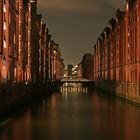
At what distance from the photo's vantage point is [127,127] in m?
35.3

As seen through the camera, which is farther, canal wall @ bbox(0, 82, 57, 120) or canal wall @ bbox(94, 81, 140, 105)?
canal wall @ bbox(94, 81, 140, 105)

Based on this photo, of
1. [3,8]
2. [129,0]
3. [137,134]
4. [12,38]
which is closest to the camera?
[137,134]

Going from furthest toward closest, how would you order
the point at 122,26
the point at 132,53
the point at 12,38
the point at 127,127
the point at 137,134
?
the point at 122,26 < the point at 132,53 < the point at 12,38 < the point at 127,127 < the point at 137,134

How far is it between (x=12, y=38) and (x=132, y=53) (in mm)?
26628

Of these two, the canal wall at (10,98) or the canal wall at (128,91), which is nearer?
the canal wall at (10,98)

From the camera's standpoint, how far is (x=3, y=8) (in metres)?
44.4

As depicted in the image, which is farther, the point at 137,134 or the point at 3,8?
the point at 3,8

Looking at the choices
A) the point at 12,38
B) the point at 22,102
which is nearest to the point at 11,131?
the point at 12,38

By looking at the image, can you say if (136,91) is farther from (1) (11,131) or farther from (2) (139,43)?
(1) (11,131)

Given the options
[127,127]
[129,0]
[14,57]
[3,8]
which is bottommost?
[127,127]

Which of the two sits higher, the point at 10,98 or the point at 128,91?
the point at 10,98

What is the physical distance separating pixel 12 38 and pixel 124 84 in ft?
113

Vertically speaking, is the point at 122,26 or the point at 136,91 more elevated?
the point at 122,26

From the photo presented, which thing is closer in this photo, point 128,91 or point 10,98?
point 10,98
